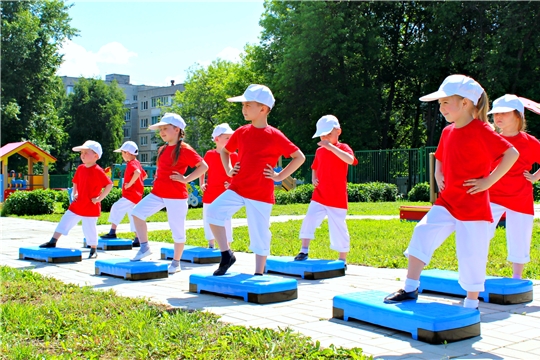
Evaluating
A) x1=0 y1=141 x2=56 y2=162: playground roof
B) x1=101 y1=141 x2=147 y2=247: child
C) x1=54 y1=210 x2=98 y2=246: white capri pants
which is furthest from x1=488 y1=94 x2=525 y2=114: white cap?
x1=0 y1=141 x2=56 y2=162: playground roof

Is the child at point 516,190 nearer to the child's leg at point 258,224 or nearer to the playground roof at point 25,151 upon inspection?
the child's leg at point 258,224

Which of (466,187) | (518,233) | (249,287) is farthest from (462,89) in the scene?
(249,287)

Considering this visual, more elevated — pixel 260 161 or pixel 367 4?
pixel 367 4

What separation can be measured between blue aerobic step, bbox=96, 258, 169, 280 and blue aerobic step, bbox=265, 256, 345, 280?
154cm

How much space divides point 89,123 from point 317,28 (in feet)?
146

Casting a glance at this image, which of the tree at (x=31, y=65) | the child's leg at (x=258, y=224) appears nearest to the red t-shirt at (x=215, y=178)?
the child's leg at (x=258, y=224)

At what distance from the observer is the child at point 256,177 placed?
670 cm

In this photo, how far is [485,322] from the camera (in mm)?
5344

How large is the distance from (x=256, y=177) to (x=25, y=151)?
32055 mm

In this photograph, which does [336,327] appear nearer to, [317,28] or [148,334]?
[148,334]

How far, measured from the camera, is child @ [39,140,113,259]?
391 inches

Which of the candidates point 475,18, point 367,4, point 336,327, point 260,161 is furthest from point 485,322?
point 367,4

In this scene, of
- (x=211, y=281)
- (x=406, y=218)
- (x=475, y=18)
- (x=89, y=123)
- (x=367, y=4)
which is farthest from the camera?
(x=89, y=123)

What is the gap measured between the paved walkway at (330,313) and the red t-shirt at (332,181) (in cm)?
104
